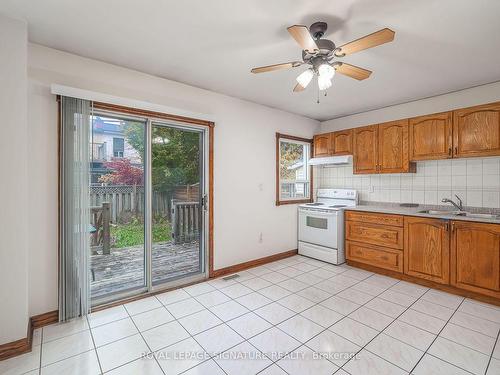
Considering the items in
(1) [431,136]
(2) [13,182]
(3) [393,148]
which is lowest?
(2) [13,182]

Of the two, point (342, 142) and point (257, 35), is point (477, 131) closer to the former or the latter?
point (342, 142)

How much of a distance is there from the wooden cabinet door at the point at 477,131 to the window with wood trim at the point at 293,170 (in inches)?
85.0

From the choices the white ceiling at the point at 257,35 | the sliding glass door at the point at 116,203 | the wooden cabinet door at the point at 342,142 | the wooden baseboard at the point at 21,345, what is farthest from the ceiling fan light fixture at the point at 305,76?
the wooden baseboard at the point at 21,345

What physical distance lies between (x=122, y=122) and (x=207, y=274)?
6.88 ft

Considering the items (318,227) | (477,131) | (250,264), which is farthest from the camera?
(318,227)

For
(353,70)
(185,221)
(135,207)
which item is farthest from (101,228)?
(353,70)

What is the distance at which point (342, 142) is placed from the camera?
4289 mm

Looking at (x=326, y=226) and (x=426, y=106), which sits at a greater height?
(x=426, y=106)

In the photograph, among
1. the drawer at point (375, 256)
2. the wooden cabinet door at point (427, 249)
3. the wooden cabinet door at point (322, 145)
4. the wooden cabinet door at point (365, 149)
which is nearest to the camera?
the wooden cabinet door at point (427, 249)

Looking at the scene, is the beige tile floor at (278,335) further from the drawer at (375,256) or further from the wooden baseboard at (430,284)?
the drawer at (375,256)

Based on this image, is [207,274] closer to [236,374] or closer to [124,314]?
[124,314]

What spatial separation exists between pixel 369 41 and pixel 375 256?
2.86 m

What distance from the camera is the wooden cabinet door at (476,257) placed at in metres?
2.61

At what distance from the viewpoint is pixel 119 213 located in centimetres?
279
